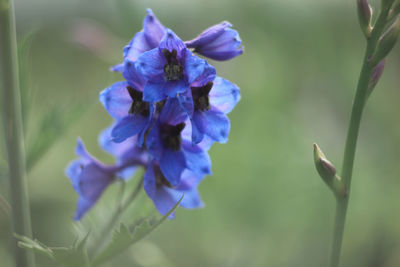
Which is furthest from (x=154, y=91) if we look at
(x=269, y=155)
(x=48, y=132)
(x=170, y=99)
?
(x=269, y=155)

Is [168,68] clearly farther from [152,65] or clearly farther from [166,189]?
[166,189]

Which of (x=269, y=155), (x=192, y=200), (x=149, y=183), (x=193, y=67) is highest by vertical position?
(x=193, y=67)

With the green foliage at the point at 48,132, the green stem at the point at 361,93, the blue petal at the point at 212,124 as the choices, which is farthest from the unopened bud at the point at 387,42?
the green foliage at the point at 48,132

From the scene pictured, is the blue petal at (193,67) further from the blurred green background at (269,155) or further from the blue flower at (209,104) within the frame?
the blurred green background at (269,155)

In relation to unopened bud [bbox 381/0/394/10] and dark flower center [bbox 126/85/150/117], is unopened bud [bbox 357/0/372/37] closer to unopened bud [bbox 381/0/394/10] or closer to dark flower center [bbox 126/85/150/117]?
unopened bud [bbox 381/0/394/10]

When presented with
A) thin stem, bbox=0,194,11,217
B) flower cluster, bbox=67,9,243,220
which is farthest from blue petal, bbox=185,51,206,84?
thin stem, bbox=0,194,11,217
